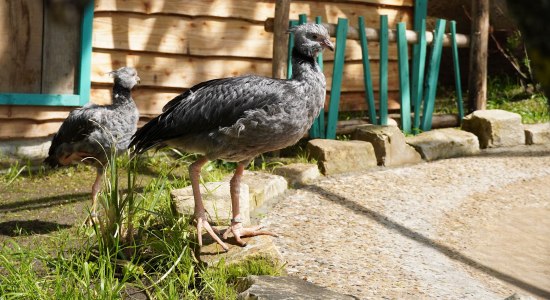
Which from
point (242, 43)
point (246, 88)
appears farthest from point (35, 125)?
point (246, 88)

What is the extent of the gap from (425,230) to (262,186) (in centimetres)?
123

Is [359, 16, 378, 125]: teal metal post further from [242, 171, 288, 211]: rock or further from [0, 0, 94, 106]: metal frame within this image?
[0, 0, 94, 106]: metal frame

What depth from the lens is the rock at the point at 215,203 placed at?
15.8 feet

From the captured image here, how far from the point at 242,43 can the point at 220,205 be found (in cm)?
334

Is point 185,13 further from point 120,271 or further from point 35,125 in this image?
point 120,271

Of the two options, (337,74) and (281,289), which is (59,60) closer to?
(337,74)

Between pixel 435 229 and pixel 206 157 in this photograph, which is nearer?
pixel 206 157

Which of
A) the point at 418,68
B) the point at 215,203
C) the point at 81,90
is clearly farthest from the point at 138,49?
the point at 418,68

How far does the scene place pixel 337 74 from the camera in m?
7.72

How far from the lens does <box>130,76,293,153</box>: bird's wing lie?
14.3 feet

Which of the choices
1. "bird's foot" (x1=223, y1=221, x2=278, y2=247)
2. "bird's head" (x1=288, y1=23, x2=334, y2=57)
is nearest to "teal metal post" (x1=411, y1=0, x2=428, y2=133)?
"bird's head" (x1=288, y1=23, x2=334, y2=57)

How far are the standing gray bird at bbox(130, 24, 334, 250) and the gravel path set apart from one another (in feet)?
2.09

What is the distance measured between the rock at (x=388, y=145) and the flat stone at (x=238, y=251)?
9.34 ft

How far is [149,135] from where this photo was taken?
4.56 m
